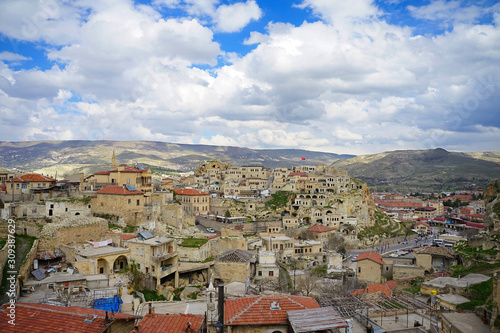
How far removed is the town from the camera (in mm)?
12773

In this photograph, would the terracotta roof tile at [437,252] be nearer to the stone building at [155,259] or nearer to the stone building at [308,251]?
the stone building at [308,251]

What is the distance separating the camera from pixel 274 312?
12.3 m

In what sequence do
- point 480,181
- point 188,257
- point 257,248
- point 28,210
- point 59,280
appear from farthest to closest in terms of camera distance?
1. point 480,181
2. point 257,248
3. point 188,257
4. point 28,210
5. point 59,280

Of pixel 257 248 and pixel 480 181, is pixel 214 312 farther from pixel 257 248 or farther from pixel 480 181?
pixel 480 181

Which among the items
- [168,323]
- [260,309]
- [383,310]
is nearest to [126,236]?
[168,323]

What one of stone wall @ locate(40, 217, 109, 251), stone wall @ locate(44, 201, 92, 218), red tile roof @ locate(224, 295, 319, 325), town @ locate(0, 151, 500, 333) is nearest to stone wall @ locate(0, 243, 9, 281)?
town @ locate(0, 151, 500, 333)

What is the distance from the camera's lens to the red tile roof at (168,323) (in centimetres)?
1220

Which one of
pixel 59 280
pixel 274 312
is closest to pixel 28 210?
pixel 59 280

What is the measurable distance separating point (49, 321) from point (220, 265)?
837 inches

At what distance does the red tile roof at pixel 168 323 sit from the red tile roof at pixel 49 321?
101 centimetres

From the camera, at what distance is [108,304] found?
59.0 feet

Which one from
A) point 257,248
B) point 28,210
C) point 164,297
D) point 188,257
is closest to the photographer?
point 164,297

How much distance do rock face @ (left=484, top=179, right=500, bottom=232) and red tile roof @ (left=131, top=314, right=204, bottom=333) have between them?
116ft

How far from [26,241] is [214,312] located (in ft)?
67.8
